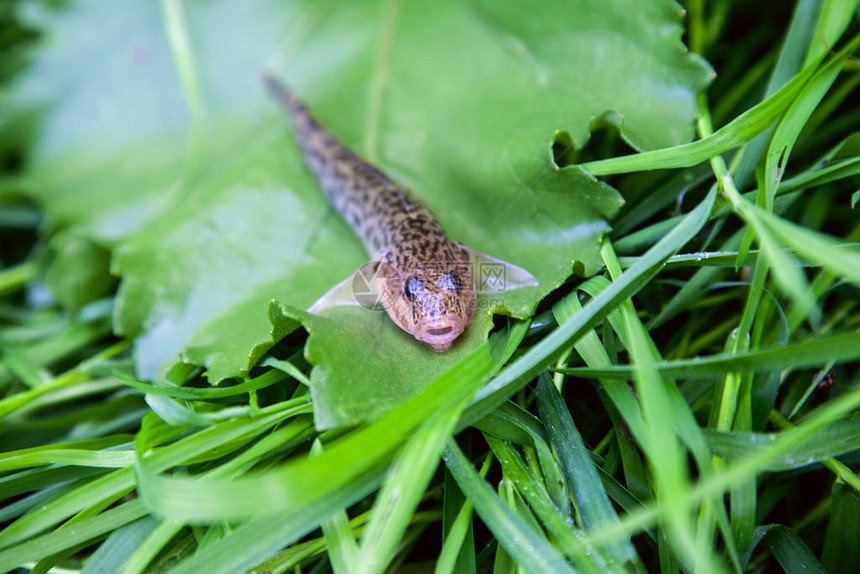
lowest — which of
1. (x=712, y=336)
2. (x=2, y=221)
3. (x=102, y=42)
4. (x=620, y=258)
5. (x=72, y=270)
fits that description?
(x=712, y=336)

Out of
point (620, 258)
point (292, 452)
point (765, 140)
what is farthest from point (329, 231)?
point (765, 140)

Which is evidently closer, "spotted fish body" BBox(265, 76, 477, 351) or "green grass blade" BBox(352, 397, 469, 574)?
"green grass blade" BBox(352, 397, 469, 574)

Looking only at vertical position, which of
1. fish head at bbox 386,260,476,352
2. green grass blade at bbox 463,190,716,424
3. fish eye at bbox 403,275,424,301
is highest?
fish eye at bbox 403,275,424,301

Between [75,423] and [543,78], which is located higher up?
[543,78]

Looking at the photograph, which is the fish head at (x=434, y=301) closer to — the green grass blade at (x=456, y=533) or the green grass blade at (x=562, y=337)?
the green grass blade at (x=562, y=337)

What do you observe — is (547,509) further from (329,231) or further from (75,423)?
(75,423)

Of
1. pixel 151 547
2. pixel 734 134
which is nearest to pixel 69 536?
pixel 151 547

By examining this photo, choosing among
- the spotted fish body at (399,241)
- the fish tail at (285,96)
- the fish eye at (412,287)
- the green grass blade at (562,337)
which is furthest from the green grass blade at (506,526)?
the fish tail at (285,96)
